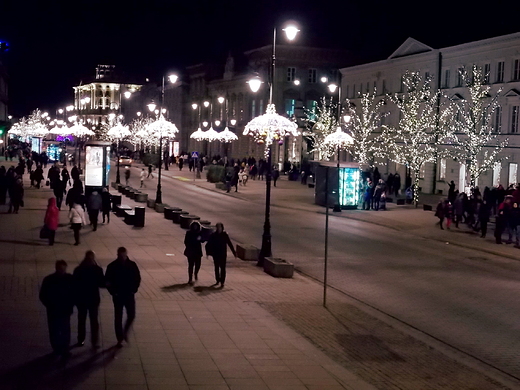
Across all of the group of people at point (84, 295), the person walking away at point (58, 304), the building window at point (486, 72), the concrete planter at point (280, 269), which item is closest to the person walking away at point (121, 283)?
the group of people at point (84, 295)

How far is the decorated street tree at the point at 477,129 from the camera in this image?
43.2 metres

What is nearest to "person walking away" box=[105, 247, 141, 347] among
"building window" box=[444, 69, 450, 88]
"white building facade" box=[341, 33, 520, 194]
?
"white building facade" box=[341, 33, 520, 194]

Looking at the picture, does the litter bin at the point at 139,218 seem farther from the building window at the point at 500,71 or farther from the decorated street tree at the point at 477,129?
the building window at the point at 500,71

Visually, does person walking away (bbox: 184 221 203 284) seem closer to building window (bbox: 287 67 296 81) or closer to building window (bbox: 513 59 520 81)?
building window (bbox: 513 59 520 81)

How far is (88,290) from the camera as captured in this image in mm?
11172

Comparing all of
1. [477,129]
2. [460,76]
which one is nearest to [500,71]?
[477,129]

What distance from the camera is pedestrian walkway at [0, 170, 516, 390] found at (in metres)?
9.97

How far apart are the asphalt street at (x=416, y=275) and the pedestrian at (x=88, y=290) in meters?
5.85

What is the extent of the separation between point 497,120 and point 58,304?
39919 millimetres

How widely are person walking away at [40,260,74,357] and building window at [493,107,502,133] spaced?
39494mm

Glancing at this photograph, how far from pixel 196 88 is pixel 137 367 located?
95.9 m

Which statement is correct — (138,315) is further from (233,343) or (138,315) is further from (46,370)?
(46,370)

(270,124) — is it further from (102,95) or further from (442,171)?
(102,95)

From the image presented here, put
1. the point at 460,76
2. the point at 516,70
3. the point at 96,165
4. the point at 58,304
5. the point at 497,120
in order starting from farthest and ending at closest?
the point at 460,76
the point at 497,120
the point at 516,70
the point at 96,165
the point at 58,304
